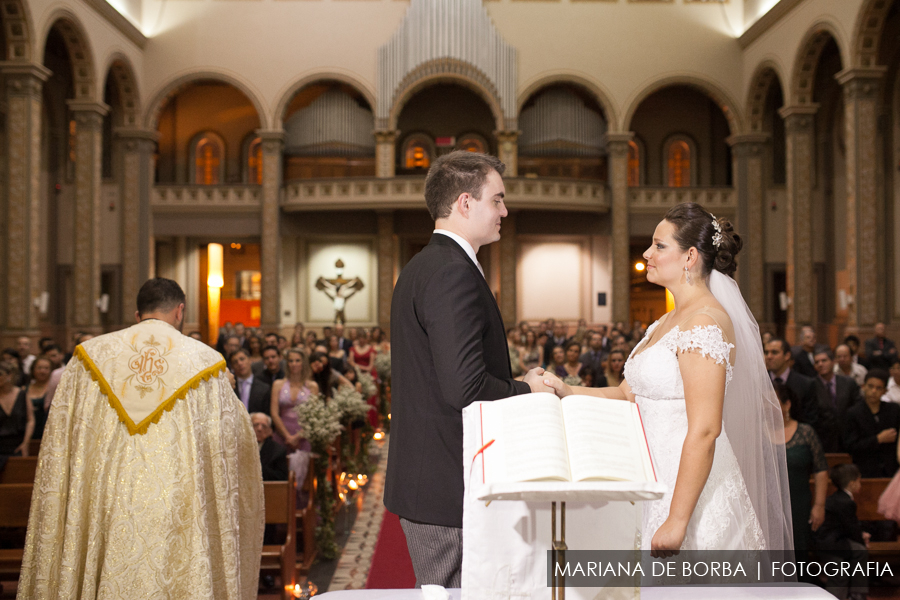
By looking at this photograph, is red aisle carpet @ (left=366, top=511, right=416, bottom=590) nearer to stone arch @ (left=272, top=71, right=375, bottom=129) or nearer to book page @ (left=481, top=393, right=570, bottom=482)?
book page @ (left=481, top=393, right=570, bottom=482)

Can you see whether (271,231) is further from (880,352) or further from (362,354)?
(880,352)

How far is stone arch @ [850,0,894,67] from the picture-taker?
14.3 m

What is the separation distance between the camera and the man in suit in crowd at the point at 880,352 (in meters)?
9.52

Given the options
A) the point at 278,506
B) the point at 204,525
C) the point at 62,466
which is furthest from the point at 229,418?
the point at 278,506

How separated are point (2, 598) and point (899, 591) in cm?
587

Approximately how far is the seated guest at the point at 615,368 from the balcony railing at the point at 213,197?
13650 mm

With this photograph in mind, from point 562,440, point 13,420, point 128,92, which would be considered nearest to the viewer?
point 562,440

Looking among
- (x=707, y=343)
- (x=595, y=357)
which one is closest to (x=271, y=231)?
(x=595, y=357)

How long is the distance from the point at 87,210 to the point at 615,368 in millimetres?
13453

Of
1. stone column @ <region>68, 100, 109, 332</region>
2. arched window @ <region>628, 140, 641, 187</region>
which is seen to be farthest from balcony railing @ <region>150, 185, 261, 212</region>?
arched window @ <region>628, 140, 641, 187</region>

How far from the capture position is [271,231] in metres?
20.2

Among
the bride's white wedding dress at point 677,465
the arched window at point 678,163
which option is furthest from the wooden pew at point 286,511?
the arched window at point 678,163

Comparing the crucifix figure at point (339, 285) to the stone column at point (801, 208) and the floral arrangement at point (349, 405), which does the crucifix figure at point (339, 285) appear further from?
the floral arrangement at point (349, 405)

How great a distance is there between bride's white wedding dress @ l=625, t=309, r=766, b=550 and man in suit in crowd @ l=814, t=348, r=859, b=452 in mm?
4045
